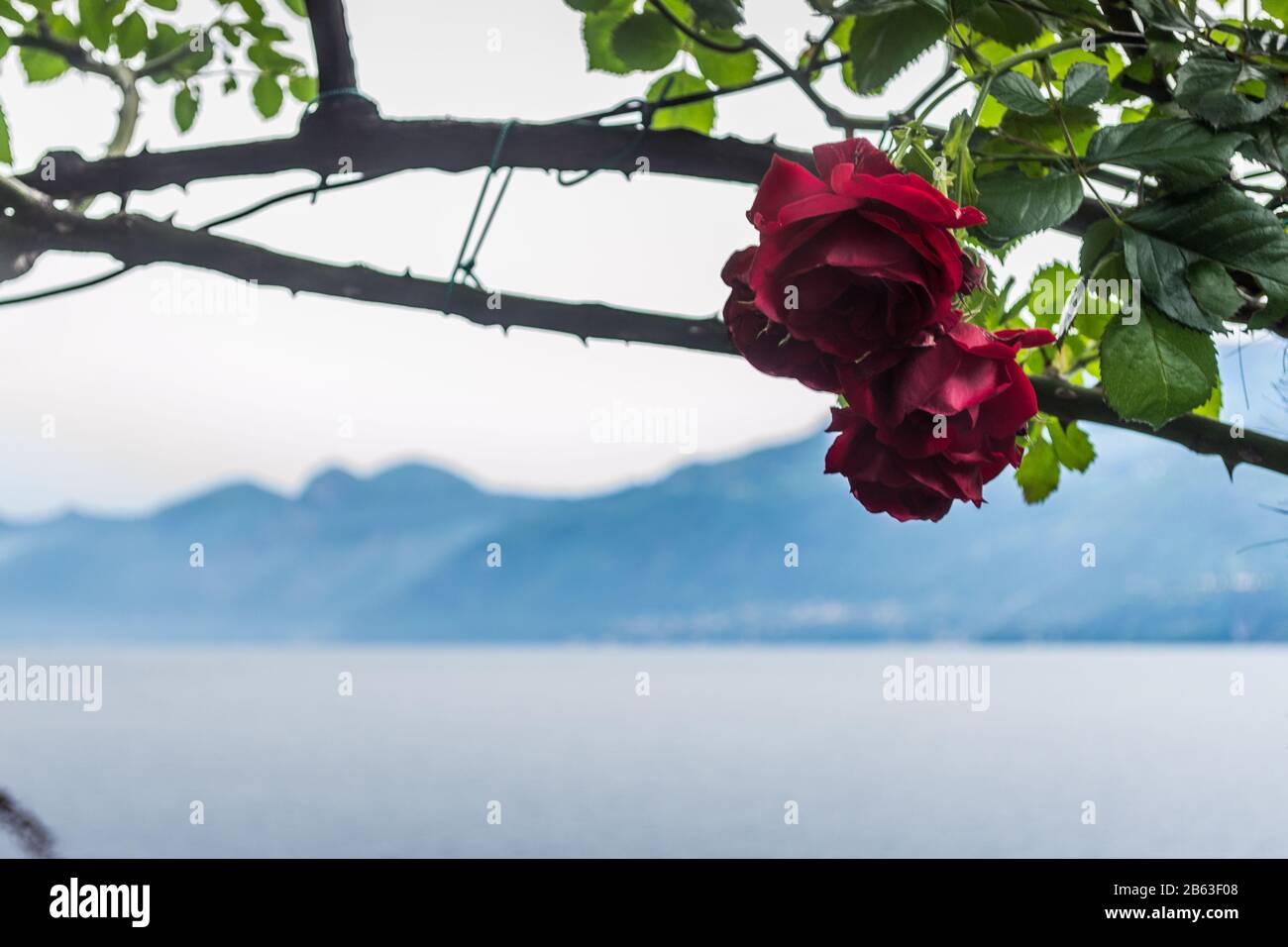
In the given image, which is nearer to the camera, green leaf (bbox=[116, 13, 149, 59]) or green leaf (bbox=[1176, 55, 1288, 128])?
green leaf (bbox=[1176, 55, 1288, 128])

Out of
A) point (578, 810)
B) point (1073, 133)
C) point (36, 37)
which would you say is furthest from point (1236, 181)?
point (578, 810)

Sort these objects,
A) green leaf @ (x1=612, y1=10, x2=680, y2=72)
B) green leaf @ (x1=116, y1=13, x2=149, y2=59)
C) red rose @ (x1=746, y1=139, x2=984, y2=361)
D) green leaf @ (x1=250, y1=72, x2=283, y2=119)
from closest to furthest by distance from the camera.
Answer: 1. red rose @ (x1=746, y1=139, x2=984, y2=361)
2. green leaf @ (x1=612, y1=10, x2=680, y2=72)
3. green leaf @ (x1=116, y1=13, x2=149, y2=59)
4. green leaf @ (x1=250, y1=72, x2=283, y2=119)

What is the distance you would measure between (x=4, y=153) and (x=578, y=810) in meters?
5.66

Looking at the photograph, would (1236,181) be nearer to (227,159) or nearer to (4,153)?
(227,159)

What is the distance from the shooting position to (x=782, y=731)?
804cm

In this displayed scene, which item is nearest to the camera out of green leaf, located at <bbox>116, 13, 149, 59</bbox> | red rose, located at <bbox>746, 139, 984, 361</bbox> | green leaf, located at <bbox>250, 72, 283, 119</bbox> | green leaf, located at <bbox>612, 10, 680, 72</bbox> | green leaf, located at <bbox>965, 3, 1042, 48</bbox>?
red rose, located at <bbox>746, 139, 984, 361</bbox>

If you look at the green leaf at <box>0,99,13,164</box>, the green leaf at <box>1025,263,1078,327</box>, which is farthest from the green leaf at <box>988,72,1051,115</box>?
the green leaf at <box>0,99,13,164</box>

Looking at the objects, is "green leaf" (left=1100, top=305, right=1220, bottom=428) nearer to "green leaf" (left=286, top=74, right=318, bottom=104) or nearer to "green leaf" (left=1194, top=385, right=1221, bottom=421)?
"green leaf" (left=1194, top=385, right=1221, bottom=421)

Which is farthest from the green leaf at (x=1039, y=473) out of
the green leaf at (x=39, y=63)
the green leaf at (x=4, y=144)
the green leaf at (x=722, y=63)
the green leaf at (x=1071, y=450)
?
the green leaf at (x=39, y=63)

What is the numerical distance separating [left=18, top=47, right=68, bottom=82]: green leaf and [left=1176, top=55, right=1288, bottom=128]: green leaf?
23.5 inches

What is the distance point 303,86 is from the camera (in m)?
0.65

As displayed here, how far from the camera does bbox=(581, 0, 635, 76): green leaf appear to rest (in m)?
0.43
